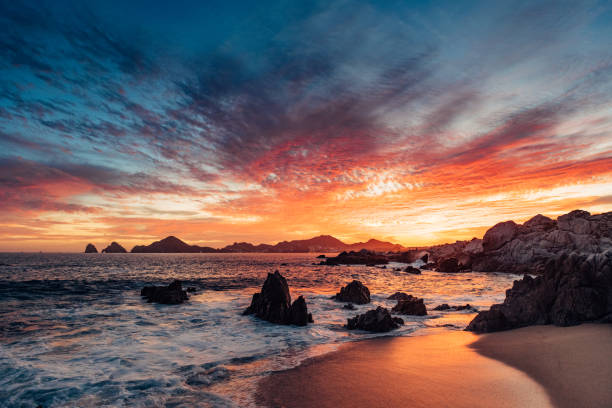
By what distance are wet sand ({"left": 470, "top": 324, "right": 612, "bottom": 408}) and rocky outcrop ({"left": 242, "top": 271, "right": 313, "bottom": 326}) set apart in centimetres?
1007

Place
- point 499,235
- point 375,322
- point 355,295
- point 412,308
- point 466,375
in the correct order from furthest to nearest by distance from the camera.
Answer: point 499,235
point 355,295
point 412,308
point 375,322
point 466,375

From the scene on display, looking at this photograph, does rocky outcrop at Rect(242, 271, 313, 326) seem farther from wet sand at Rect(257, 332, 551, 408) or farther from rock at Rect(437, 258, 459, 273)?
rock at Rect(437, 258, 459, 273)

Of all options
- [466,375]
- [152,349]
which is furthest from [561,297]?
[152,349]

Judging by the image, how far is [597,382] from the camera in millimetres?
7504

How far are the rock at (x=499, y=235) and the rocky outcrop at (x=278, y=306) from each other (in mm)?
71667

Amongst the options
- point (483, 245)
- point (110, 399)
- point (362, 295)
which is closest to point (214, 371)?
point (110, 399)

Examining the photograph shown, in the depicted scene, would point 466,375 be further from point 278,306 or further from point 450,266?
point 450,266

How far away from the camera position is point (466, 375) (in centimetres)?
909

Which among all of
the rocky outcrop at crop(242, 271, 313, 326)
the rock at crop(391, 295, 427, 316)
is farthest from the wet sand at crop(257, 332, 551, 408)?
the rock at crop(391, 295, 427, 316)

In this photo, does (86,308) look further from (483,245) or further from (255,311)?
(483,245)

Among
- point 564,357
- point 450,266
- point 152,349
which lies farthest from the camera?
point 450,266

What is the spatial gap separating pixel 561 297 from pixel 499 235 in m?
70.1

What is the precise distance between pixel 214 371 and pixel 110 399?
3278 millimetres

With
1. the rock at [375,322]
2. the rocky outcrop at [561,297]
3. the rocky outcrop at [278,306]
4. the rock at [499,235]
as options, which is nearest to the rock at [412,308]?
the rock at [375,322]
